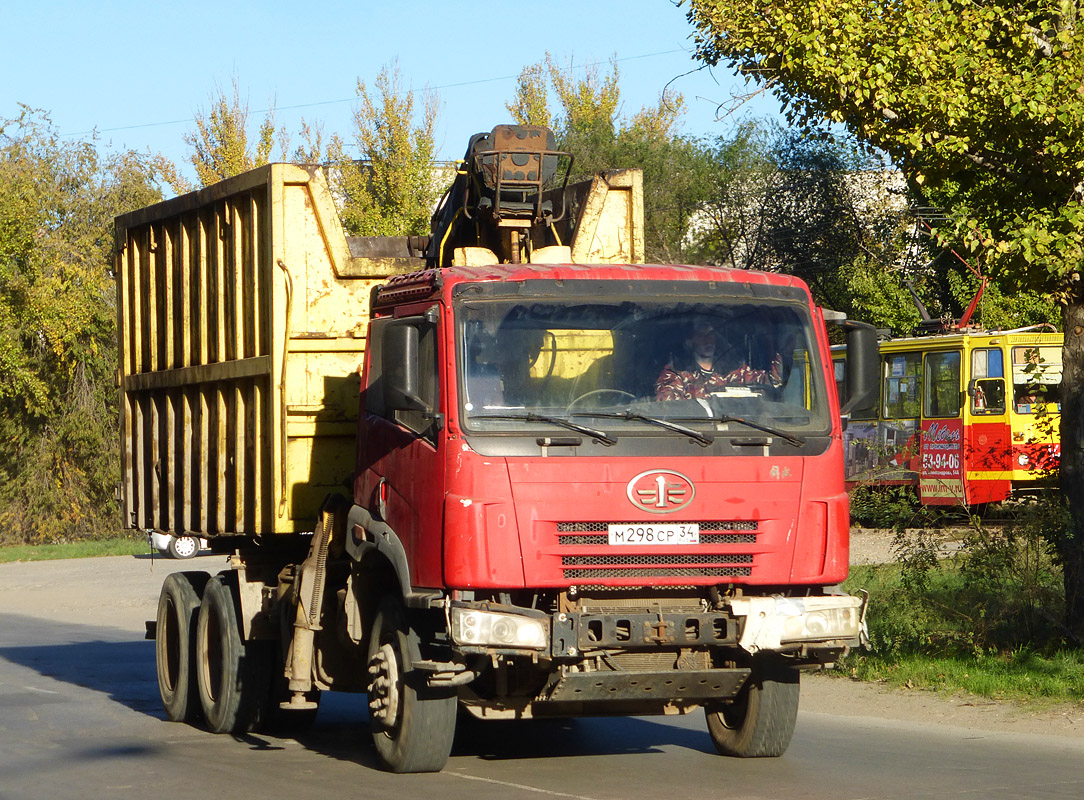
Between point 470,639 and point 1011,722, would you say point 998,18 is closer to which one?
point 1011,722

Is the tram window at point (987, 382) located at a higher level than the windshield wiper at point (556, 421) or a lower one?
higher

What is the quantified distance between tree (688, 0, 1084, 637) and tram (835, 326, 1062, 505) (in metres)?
11.8

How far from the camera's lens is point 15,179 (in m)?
33.5

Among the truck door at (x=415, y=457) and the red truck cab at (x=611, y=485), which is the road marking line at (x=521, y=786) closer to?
the red truck cab at (x=611, y=485)

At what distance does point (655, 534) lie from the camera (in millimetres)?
7215

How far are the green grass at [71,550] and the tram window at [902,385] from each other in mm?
14317

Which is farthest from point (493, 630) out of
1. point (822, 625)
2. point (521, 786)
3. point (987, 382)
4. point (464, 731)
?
point (987, 382)

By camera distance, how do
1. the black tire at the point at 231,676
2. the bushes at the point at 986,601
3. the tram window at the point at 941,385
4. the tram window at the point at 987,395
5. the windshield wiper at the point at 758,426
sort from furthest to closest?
the tram window at the point at 941,385, the tram window at the point at 987,395, the bushes at the point at 986,601, the black tire at the point at 231,676, the windshield wiper at the point at 758,426

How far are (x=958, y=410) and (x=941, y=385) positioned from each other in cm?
52

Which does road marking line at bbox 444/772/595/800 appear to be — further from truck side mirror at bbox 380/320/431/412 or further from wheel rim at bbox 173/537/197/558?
wheel rim at bbox 173/537/197/558

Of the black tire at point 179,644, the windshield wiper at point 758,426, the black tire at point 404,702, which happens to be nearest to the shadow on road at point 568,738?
the black tire at point 404,702

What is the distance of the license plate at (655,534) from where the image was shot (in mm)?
7176

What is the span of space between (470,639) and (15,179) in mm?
29517

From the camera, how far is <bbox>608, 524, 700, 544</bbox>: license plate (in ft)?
23.5
